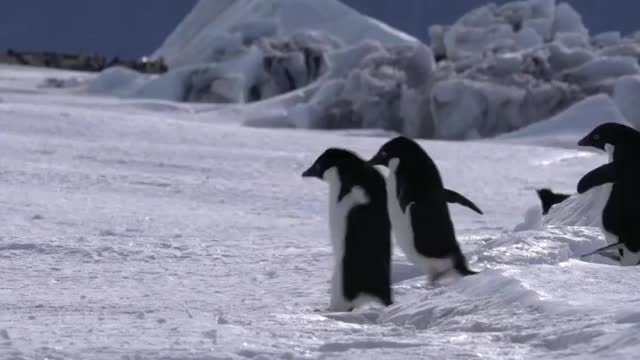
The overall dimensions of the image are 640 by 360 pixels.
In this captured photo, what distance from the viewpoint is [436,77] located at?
2394cm

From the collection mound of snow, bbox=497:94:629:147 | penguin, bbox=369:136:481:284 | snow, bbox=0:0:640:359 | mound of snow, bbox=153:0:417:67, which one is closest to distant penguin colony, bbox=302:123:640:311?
penguin, bbox=369:136:481:284

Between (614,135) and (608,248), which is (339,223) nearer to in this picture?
(608,248)

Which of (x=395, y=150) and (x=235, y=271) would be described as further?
(x=235, y=271)

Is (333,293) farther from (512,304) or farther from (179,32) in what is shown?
(179,32)

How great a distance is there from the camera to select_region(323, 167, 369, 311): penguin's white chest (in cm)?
471

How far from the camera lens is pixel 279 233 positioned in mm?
7660

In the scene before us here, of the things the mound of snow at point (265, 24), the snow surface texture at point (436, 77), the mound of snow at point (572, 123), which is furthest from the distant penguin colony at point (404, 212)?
the mound of snow at point (265, 24)

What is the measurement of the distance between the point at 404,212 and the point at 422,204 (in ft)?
0.30

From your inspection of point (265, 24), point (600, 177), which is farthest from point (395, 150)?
point (265, 24)

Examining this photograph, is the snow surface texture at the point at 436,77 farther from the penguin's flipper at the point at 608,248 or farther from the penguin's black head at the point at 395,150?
the penguin's black head at the point at 395,150

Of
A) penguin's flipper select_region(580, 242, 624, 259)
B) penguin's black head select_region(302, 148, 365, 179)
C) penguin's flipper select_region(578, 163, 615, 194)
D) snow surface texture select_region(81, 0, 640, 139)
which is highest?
snow surface texture select_region(81, 0, 640, 139)

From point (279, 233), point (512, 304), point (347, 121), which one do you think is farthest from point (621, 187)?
point (347, 121)

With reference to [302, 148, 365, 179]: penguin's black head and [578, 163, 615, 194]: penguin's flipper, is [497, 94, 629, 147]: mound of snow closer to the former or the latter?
[578, 163, 615, 194]: penguin's flipper

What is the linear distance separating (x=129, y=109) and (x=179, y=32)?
33.3 m
